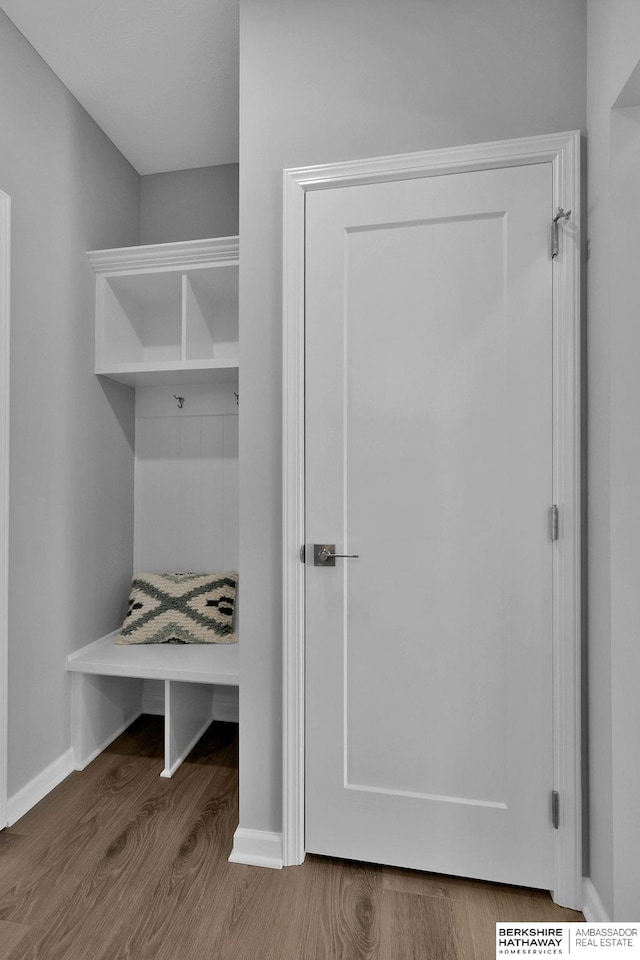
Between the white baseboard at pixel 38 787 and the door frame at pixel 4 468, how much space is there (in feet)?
0.15

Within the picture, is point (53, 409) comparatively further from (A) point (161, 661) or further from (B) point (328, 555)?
(B) point (328, 555)

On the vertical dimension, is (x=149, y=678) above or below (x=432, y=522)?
below

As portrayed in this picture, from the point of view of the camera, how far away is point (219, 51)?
2018mm

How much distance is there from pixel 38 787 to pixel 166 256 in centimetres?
218

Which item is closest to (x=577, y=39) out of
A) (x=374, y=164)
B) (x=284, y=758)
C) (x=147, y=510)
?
(x=374, y=164)

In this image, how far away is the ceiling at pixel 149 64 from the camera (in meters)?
1.86

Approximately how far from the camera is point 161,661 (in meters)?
2.21

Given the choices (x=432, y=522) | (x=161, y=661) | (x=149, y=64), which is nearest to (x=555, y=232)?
(x=432, y=522)

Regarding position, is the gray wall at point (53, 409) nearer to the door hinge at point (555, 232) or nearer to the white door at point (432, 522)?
the white door at point (432, 522)

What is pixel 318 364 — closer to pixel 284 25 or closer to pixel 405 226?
pixel 405 226

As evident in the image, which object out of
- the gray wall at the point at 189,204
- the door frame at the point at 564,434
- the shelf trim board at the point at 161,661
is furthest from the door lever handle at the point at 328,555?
the gray wall at the point at 189,204

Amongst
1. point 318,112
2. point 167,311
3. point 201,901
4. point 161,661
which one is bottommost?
point 201,901

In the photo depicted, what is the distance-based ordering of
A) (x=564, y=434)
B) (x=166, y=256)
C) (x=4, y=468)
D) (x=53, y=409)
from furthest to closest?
(x=166, y=256), (x=53, y=409), (x=4, y=468), (x=564, y=434)

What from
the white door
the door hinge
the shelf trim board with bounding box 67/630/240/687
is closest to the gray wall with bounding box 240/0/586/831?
the white door
